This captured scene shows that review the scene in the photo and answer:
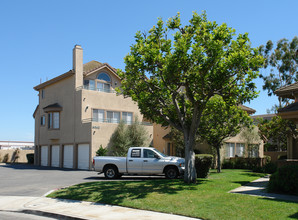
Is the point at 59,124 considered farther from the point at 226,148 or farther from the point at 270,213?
the point at 270,213

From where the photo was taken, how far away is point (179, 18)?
15.4 metres

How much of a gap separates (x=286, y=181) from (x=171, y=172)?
7.70 meters

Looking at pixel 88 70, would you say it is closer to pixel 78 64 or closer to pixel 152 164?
pixel 78 64

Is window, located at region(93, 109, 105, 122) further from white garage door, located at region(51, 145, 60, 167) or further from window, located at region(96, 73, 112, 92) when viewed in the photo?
white garage door, located at region(51, 145, 60, 167)

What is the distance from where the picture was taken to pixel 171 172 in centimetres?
1911

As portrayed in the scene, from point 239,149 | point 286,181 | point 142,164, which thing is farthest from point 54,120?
point 286,181

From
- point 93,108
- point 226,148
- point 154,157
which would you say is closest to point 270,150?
point 226,148

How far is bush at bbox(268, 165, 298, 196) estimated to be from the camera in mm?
12258

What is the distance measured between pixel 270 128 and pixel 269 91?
17060mm

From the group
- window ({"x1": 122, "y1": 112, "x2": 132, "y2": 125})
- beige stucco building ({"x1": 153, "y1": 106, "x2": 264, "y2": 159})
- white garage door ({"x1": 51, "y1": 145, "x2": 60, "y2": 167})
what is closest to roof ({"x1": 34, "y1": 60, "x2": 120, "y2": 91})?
window ({"x1": 122, "y1": 112, "x2": 132, "y2": 125})

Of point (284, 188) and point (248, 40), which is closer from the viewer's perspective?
point (284, 188)

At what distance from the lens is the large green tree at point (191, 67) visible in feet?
45.7

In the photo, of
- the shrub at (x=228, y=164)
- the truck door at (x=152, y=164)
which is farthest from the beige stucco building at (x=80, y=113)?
the truck door at (x=152, y=164)

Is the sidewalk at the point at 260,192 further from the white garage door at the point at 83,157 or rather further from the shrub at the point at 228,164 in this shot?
the white garage door at the point at 83,157
